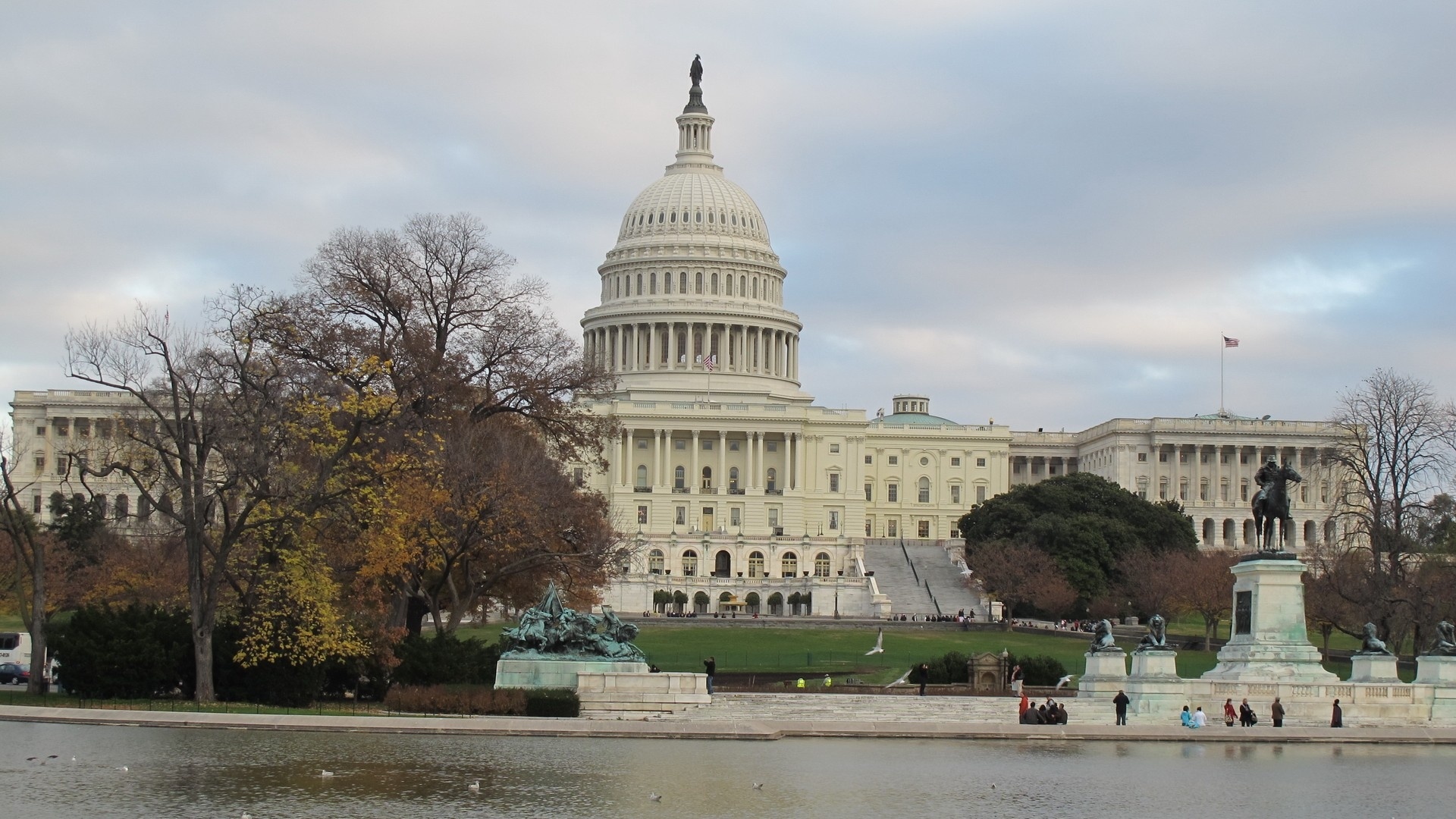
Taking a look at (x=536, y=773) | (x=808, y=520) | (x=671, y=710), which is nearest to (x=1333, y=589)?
(x=671, y=710)

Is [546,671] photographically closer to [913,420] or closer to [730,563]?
[730,563]

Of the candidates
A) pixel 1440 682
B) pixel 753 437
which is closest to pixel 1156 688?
pixel 1440 682

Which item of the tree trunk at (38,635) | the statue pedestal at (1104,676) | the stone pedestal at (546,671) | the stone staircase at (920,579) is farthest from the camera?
the stone staircase at (920,579)

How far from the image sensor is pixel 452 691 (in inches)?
1607

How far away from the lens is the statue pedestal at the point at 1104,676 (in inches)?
1844

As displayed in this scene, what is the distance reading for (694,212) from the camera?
150375 millimetres

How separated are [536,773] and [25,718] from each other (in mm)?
12053

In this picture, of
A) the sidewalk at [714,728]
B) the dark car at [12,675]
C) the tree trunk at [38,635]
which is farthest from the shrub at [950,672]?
the dark car at [12,675]

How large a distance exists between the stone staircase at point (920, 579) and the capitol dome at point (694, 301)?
19306mm

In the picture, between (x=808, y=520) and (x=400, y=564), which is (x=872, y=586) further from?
(x=400, y=564)

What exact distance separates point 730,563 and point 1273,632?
81.3 m

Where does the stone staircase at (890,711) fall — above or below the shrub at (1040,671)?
below

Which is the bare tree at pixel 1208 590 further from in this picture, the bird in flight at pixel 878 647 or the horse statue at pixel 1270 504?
the horse statue at pixel 1270 504

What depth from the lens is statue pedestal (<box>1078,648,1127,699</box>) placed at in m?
46.8
